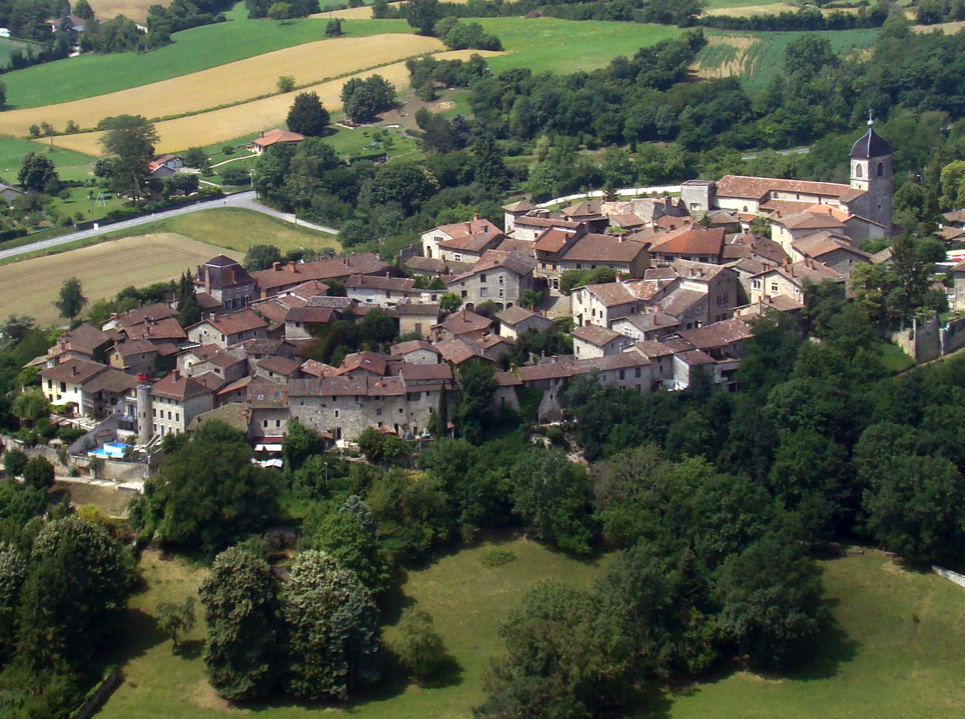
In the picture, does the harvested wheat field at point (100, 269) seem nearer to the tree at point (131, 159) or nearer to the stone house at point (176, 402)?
the tree at point (131, 159)

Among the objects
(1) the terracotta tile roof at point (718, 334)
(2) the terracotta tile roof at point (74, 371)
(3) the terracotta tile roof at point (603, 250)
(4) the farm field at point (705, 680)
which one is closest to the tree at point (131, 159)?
(2) the terracotta tile roof at point (74, 371)

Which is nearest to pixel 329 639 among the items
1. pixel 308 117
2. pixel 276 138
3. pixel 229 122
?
pixel 276 138

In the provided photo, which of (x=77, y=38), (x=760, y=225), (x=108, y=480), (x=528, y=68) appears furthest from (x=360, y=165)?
(x=77, y=38)

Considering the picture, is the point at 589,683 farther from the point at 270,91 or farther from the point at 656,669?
the point at 270,91

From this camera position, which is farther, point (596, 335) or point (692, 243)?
point (692, 243)

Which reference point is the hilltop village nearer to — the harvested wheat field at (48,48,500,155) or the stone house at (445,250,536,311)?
the stone house at (445,250,536,311)

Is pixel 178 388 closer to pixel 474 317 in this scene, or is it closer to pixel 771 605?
pixel 474 317
